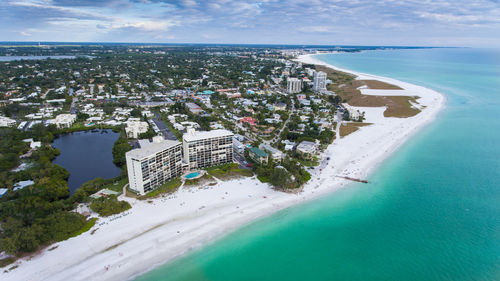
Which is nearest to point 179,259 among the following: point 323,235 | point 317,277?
point 317,277

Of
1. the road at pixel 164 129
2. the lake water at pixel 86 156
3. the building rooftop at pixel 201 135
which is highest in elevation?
the building rooftop at pixel 201 135

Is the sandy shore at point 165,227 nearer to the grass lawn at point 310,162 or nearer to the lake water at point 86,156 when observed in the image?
the grass lawn at point 310,162

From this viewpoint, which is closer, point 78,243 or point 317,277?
point 317,277

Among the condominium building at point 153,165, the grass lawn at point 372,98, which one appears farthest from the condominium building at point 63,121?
the grass lawn at point 372,98

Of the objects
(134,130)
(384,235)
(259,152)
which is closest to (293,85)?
(134,130)

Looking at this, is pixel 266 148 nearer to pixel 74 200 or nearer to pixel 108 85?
pixel 74 200

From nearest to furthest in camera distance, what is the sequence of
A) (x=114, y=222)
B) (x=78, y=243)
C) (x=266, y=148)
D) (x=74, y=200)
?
(x=78, y=243) → (x=114, y=222) → (x=74, y=200) → (x=266, y=148)

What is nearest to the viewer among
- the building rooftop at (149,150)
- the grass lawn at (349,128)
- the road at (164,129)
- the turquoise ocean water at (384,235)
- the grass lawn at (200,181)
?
the turquoise ocean water at (384,235)
